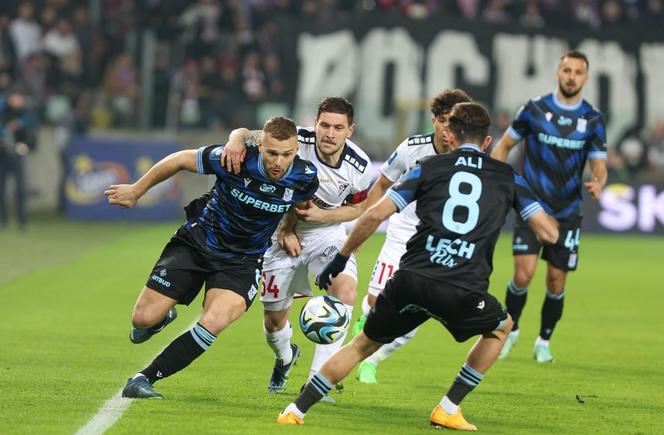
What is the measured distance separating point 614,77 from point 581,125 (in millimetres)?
16635

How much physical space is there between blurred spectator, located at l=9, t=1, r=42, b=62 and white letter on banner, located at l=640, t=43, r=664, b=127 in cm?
1245

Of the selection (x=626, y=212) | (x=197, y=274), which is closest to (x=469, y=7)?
(x=626, y=212)

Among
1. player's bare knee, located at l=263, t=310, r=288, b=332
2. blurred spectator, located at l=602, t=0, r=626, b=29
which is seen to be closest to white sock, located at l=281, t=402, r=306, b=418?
player's bare knee, located at l=263, t=310, r=288, b=332

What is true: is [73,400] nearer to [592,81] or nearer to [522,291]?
[522,291]

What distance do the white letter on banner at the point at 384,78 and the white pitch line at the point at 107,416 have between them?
17.9 meters

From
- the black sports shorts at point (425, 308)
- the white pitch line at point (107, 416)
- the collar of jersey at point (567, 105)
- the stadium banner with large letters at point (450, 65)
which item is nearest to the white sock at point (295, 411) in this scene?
the black sports shorts at point (425, 308)

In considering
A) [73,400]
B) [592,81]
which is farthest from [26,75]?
[73,400]

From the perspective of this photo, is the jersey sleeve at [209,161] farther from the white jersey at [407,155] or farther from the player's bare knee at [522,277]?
the player's bare knee at [522,277]

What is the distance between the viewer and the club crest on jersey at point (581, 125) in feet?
35.8

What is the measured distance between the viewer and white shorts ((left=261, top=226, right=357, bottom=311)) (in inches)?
347

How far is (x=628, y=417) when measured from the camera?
8.06 metres

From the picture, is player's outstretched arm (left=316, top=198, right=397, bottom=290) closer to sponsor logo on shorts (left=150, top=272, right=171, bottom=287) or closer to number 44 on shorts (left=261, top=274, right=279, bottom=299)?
sponsor logo on shorts (left=150, top=272, right=171, bottom=287)

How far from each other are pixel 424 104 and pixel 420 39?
1500mm

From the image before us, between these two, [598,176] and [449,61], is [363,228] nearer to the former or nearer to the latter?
[598,176]
